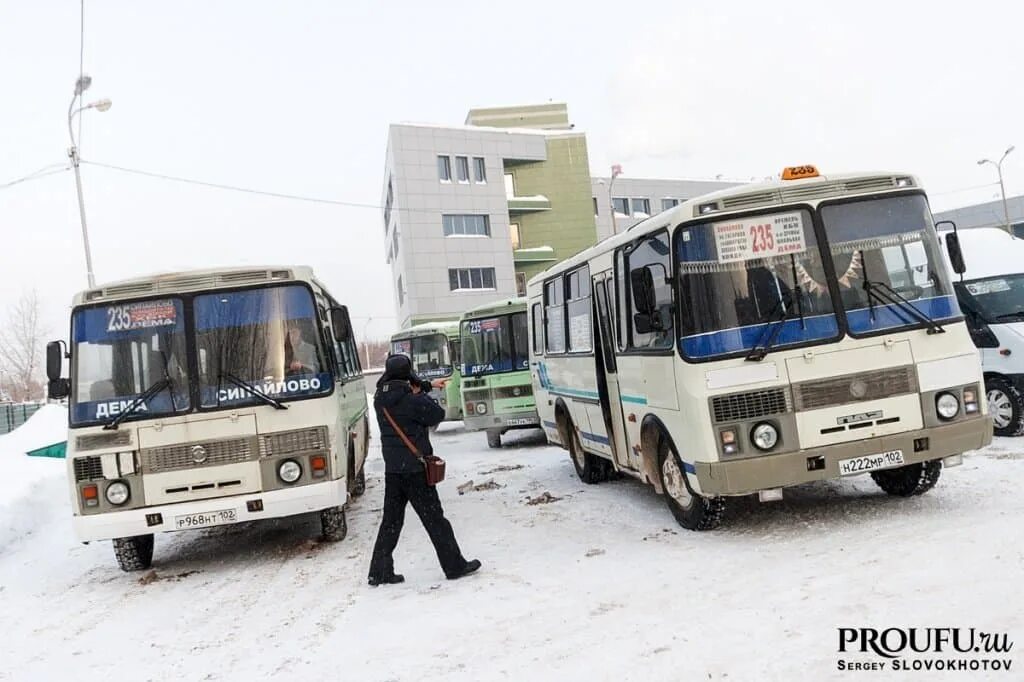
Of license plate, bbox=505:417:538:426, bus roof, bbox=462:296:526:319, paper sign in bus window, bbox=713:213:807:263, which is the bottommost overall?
license plate, bbox=505:417:538:426

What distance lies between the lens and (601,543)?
7.93m

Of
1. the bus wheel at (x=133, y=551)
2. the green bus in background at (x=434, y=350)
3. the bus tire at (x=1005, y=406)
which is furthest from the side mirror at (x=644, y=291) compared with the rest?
the green bus in background at (x=434, y=350)

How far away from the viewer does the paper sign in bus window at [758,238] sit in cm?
723

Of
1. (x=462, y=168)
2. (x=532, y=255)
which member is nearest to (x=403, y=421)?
(x=462, y=168)

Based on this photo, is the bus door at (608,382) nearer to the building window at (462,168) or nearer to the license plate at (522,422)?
the license plate at (522,422)

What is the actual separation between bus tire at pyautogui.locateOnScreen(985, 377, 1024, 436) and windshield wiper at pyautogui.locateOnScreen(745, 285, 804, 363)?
5.26m

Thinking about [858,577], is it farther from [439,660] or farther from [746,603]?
[439,660]

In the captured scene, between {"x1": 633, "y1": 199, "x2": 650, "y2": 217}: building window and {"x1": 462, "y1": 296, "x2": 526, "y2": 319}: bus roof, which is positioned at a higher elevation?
{"x1": 633, "y1": 199, "x2": 650, "y2": 217}: building window

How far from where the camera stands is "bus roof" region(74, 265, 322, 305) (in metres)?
8.70

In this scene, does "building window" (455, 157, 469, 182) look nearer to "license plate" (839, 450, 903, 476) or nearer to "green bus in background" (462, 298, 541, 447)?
"green bus in background" (462, 298, 541, 447)

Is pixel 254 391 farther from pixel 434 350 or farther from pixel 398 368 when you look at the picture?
pixel 434 350

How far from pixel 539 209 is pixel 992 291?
4287 cm

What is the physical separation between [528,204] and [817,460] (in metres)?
47.1

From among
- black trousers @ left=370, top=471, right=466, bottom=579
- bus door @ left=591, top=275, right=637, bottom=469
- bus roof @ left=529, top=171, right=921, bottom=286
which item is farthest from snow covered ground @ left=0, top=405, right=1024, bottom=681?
bus roof @ left=529, top=171, right=921, bottom=286
